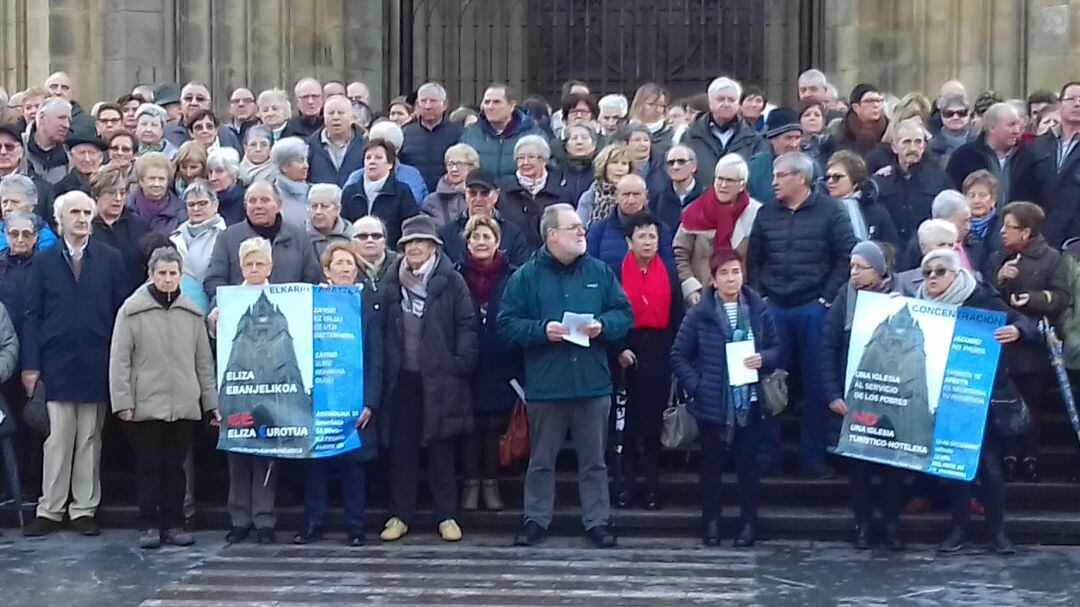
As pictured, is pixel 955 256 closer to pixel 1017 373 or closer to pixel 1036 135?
pixel 1017 373

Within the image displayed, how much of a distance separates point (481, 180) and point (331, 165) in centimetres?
170

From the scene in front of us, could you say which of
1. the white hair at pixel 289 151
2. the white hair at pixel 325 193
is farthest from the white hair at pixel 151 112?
the white hair at pixel 325 193

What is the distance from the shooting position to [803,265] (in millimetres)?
10734

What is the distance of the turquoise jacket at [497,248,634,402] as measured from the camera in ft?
33.7

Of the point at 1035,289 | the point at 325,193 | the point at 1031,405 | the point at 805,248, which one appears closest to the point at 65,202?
the point at 325,193

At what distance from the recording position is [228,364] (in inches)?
412

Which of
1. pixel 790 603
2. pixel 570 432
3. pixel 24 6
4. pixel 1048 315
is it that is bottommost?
pixel 790 603

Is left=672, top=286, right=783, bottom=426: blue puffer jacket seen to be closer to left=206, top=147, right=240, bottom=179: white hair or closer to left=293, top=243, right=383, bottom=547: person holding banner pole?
left=293, top=243, right=383, bottom=547: person holding banner pole

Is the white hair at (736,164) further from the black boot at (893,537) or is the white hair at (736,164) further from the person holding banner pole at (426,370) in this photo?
the black boot at (893,537)

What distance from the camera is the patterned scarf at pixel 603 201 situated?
37.0ft

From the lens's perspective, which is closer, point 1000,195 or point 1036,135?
point 1000,195

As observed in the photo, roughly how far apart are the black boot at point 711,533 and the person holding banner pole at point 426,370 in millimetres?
1415

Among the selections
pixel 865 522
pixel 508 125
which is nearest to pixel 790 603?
pixel 865 522

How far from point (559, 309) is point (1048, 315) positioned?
9.11 ft
